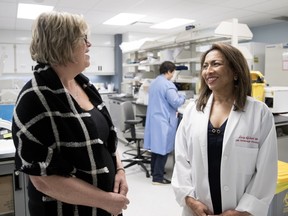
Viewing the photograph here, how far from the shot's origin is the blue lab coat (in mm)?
3125

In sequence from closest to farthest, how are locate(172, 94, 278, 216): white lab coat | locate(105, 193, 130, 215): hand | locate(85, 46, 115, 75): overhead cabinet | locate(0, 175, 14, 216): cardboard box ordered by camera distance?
locate(105, 193, 130, 215): hand, locate(172, 94, 278, 216): white lab coat, locate(0, 175, 14, 216): cardboard box, locate(85, 46, 115, 75): overhead cabinet

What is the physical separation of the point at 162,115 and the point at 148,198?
96 centimetres

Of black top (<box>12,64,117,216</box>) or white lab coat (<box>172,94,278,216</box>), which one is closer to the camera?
black top (<box>12,64,117,216</box>)

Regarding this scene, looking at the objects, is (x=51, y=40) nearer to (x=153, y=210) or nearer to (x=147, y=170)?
(x=153, y=210)

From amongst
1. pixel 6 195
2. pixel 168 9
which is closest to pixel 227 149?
pixel 6 195

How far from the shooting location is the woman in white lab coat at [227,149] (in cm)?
124

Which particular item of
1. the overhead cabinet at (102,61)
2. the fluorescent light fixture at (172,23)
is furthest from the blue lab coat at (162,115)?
the overhead cabinet at (102,61)

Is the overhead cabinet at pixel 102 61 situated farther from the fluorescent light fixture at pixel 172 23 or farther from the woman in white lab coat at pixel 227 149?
the woman in white lab coat at pixel 227 149

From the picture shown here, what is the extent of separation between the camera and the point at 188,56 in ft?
12.6

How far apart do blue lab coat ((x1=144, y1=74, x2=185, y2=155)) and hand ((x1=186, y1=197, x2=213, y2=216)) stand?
180cm

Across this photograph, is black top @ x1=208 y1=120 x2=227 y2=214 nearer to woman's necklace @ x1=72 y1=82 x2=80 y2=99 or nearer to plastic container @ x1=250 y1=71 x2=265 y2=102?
woman's necklace @ x1=72 y1=82 x2=80 y2=99

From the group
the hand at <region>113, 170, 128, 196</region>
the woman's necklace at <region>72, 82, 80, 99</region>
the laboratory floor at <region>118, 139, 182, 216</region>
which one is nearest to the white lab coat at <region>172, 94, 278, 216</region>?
the hand at <region>113, 170, 128, 196</region>

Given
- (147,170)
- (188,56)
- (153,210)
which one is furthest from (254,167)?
(188,56)

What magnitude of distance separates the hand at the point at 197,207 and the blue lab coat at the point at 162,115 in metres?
1.80
